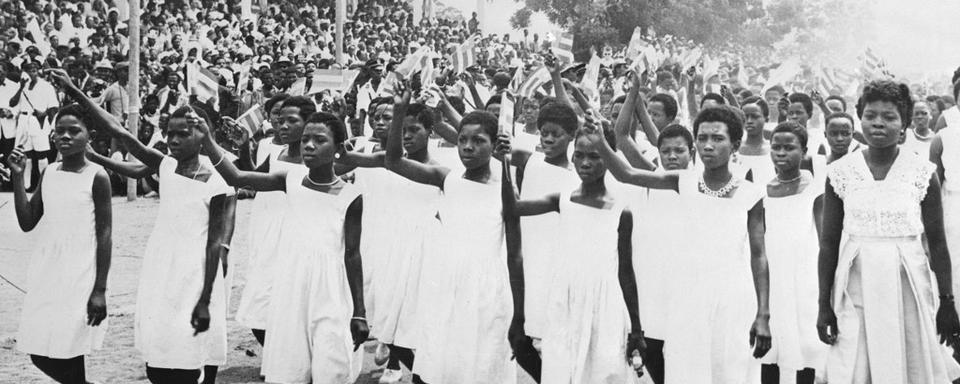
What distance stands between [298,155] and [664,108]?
2737mm

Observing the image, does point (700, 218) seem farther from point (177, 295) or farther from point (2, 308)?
point (2, 308)

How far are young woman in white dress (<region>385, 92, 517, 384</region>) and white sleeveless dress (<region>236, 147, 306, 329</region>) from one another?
126 cm

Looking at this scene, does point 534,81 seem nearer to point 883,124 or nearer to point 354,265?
point 354,265

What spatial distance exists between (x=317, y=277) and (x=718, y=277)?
195 cm

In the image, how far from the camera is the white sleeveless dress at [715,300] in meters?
5.17

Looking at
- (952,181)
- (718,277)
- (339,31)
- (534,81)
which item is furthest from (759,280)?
(339,31)

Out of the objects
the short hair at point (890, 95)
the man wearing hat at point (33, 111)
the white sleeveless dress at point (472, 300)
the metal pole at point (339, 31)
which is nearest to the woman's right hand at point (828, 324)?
the short hair at point (890, 95)

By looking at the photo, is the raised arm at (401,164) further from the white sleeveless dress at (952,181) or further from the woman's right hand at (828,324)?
the white sleeveless dress at (952,181)

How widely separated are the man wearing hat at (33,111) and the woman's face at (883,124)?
14311 millimetres

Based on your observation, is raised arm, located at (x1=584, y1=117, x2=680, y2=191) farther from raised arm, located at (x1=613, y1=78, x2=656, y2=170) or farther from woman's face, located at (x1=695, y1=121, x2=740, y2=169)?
raised arm, located at (x1=613, y1=78, x2=656, y2=170)

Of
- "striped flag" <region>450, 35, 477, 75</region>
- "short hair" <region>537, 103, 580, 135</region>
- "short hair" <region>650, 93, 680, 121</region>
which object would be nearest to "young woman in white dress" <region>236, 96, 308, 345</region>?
"short hair" <region>537, 103, 580, 135</region>

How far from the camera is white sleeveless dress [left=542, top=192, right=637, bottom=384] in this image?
509 cm

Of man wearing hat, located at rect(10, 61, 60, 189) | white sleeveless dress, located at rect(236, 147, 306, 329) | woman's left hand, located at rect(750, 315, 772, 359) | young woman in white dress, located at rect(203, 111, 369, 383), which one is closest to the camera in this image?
woman's left hand, located at rect(750, 315, 772, 359)

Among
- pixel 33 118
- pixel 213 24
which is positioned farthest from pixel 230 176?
pixel 213 24
